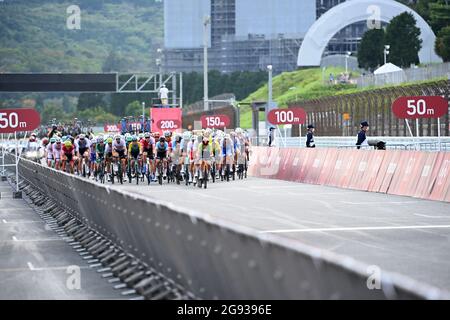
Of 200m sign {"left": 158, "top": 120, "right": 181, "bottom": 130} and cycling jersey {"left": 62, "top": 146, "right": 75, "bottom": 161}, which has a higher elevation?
200m sign {"left": 158, "top": 120, "right": 181, "bottom": 130}

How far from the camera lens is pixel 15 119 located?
35.2m

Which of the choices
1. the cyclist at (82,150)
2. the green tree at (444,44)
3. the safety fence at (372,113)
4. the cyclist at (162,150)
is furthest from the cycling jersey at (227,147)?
the green tree at (444,44)

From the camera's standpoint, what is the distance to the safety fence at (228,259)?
22.4 feet

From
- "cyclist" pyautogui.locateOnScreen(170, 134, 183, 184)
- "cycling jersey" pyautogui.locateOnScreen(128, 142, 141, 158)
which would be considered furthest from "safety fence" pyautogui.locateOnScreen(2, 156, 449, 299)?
"cycling jersey" pyautogui.locateOnScreen(128, 142, 141, 158)

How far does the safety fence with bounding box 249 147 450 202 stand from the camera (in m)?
27.3

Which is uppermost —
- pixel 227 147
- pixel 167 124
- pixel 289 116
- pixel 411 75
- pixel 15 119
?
pixel 411 75

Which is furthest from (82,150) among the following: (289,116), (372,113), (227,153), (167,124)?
(372,113)

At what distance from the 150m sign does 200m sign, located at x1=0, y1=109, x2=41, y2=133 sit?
410 inches

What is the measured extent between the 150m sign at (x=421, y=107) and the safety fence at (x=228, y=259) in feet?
50.8

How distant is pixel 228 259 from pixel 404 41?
327 feet

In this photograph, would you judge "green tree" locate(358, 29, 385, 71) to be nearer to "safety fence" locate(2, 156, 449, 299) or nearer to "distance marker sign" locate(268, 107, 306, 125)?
"distance marker sign" locate(268, 107, 306, 125)

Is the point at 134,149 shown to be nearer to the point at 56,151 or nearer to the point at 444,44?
the point at 56,151
